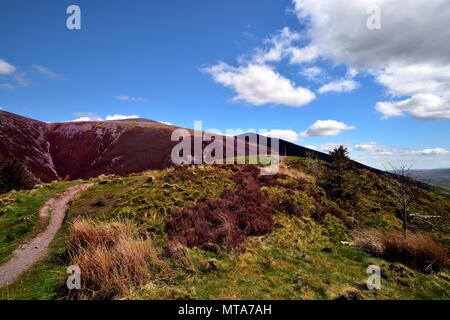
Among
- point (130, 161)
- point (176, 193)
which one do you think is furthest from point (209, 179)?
point (130, 161)

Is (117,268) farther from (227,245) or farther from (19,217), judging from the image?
(19,217)

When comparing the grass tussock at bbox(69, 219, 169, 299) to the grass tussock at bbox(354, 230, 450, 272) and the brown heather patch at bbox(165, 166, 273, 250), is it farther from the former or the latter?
the grass tussock at bbox(354, 230, 450, 272)

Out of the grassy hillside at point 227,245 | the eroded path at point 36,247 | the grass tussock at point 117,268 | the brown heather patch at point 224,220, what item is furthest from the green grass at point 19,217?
the brown heather patch at point 224,220

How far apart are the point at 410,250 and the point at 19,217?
19.1 metres

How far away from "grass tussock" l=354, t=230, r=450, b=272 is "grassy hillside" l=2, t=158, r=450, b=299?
21cm

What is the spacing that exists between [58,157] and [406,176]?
63278mm

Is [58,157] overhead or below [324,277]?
overhead

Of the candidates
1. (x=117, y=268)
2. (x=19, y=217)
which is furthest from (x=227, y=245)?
(x=19, y=217)

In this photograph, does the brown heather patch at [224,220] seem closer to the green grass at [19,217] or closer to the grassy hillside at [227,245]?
the grassy hillside at [227,245]

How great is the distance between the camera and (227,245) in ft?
32.5

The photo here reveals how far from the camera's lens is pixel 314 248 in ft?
35.2

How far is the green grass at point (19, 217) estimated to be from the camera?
38.8 ft
